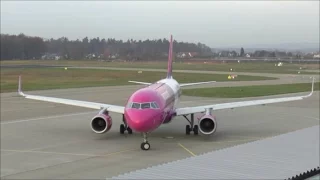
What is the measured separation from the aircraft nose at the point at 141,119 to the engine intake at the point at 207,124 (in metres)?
3.80

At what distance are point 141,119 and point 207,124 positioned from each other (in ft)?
16.2

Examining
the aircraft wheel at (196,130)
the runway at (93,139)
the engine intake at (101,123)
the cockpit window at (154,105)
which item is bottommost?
the runway at (93,139)

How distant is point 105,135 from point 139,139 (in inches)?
98.3

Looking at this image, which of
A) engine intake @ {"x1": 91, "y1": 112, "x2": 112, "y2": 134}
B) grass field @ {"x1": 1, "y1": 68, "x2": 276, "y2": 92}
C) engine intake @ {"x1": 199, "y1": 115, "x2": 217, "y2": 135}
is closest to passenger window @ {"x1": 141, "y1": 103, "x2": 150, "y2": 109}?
engine intake @ {"x1": 91, "y1": 112, "x2": 112, "y2": 134}

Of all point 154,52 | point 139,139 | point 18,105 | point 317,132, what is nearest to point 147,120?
point 139,139

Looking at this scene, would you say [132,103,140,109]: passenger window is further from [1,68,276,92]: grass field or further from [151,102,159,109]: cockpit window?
[1,68,276,92]: grass field

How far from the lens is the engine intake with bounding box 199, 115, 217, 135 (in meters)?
24.7

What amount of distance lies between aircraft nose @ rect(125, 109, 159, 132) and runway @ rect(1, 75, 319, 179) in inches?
46.1

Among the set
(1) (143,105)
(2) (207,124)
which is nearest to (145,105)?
(1) (143,105)

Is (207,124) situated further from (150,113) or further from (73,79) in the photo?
(73,79)

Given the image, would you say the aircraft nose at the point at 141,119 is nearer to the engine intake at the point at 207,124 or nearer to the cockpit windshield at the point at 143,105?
the cockpit windshield at the point at 143,105

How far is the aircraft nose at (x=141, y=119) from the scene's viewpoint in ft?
70.0

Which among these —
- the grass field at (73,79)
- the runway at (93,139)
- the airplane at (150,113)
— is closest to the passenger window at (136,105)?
the airplane at (150,113)

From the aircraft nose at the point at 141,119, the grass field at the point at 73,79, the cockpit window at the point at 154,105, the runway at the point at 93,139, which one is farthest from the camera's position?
the grass field at the point at 73,79
